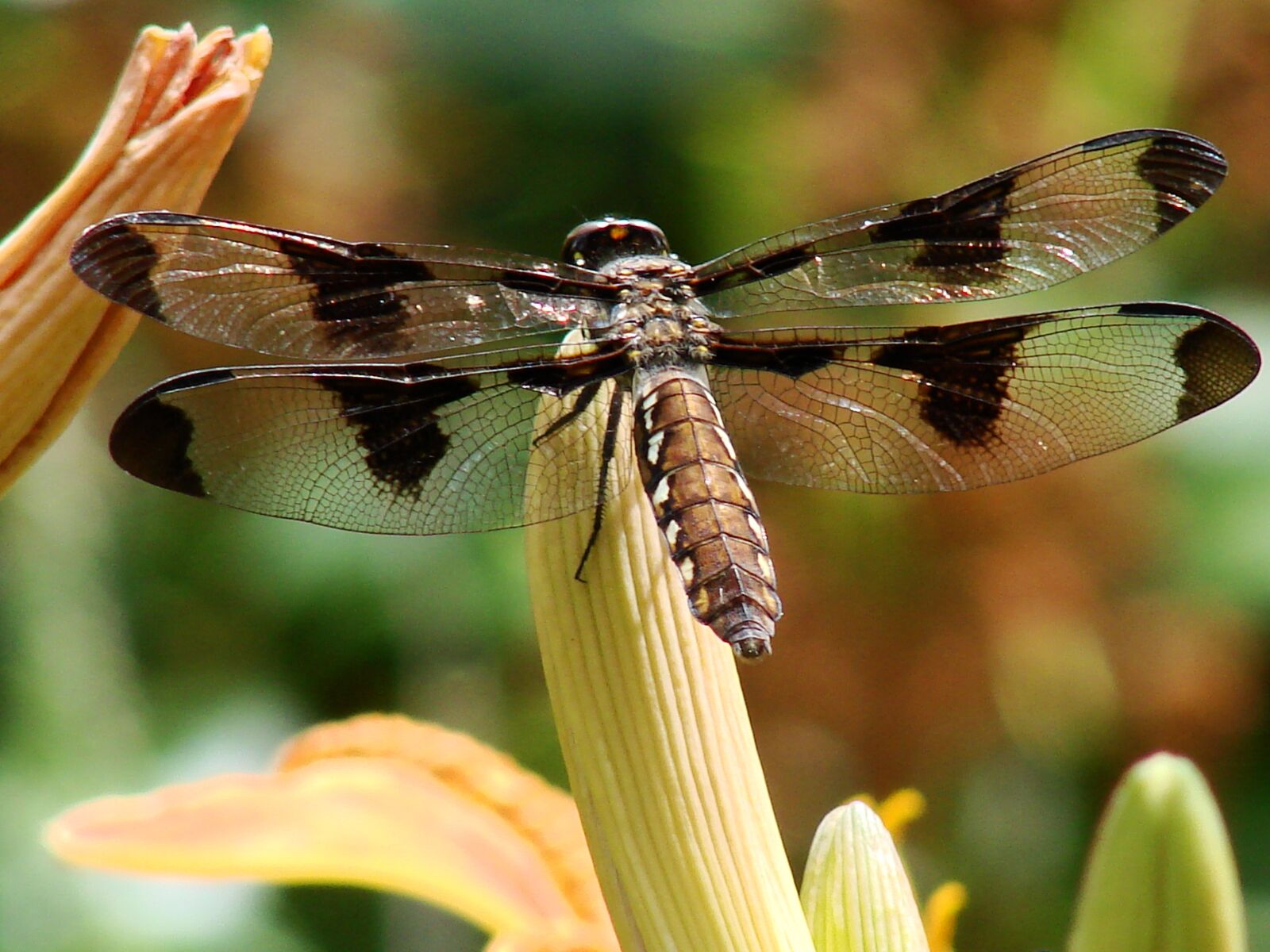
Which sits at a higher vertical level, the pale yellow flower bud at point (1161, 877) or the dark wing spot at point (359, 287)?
the dark wing spot at point (359, 287)

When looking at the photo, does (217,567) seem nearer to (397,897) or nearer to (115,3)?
(397,897)

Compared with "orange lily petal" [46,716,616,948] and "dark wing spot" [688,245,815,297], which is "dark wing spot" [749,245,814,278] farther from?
"orange lily petal" [46,716,616,948]

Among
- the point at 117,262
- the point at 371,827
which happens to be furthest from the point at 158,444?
the point at 371,827

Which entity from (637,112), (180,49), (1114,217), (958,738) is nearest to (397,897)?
(958,738)

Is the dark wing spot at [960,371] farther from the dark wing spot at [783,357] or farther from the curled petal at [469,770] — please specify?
the curled petal at [469,770]

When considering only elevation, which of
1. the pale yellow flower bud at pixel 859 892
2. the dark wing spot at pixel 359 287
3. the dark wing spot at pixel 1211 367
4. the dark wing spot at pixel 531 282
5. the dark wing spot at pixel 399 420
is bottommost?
the pale yellow flower bud at pixel 859 892

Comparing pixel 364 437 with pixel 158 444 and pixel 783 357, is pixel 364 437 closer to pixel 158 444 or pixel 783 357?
pixel 158 444

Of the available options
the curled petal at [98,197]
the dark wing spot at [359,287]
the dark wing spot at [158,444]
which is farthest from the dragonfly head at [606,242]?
the curled petal at [98,197]
